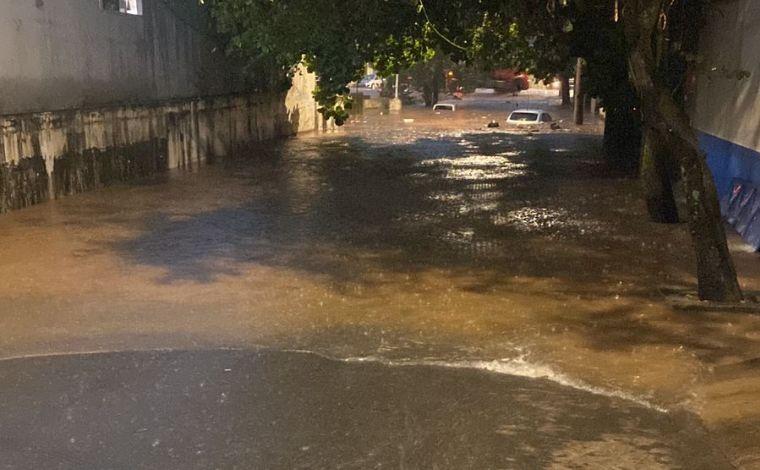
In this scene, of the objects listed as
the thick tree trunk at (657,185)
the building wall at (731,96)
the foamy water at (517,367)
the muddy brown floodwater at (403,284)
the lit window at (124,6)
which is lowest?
the foamy water at (517,367)

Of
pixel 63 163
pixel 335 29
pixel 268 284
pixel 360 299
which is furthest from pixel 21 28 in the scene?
pixel 360 299

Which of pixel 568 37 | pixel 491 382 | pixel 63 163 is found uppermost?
pixel 568 37

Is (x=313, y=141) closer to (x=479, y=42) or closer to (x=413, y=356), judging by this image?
(x=479, y=42)

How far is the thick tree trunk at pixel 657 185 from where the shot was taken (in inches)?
424

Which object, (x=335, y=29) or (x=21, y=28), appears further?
(x=335, y=29)

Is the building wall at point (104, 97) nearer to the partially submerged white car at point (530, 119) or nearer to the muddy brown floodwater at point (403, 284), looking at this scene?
the muddy brown floodwater at point (403, 284)

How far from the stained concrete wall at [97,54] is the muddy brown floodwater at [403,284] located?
197 centimetres

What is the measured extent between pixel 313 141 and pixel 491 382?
20.7 meters

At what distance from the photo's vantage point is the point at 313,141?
25.5 metres

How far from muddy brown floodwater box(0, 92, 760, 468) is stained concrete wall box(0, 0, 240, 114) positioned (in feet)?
6.46

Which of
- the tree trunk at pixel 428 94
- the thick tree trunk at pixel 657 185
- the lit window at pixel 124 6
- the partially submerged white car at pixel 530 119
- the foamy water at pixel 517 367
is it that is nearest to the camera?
the foamy water at pixel 517 367

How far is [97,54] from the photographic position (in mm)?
14977

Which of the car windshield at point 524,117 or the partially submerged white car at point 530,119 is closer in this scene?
the partially submerged white car at point 530,119

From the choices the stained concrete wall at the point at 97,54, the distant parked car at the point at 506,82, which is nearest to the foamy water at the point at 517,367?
the stained concrete wall at the point at 97,54
